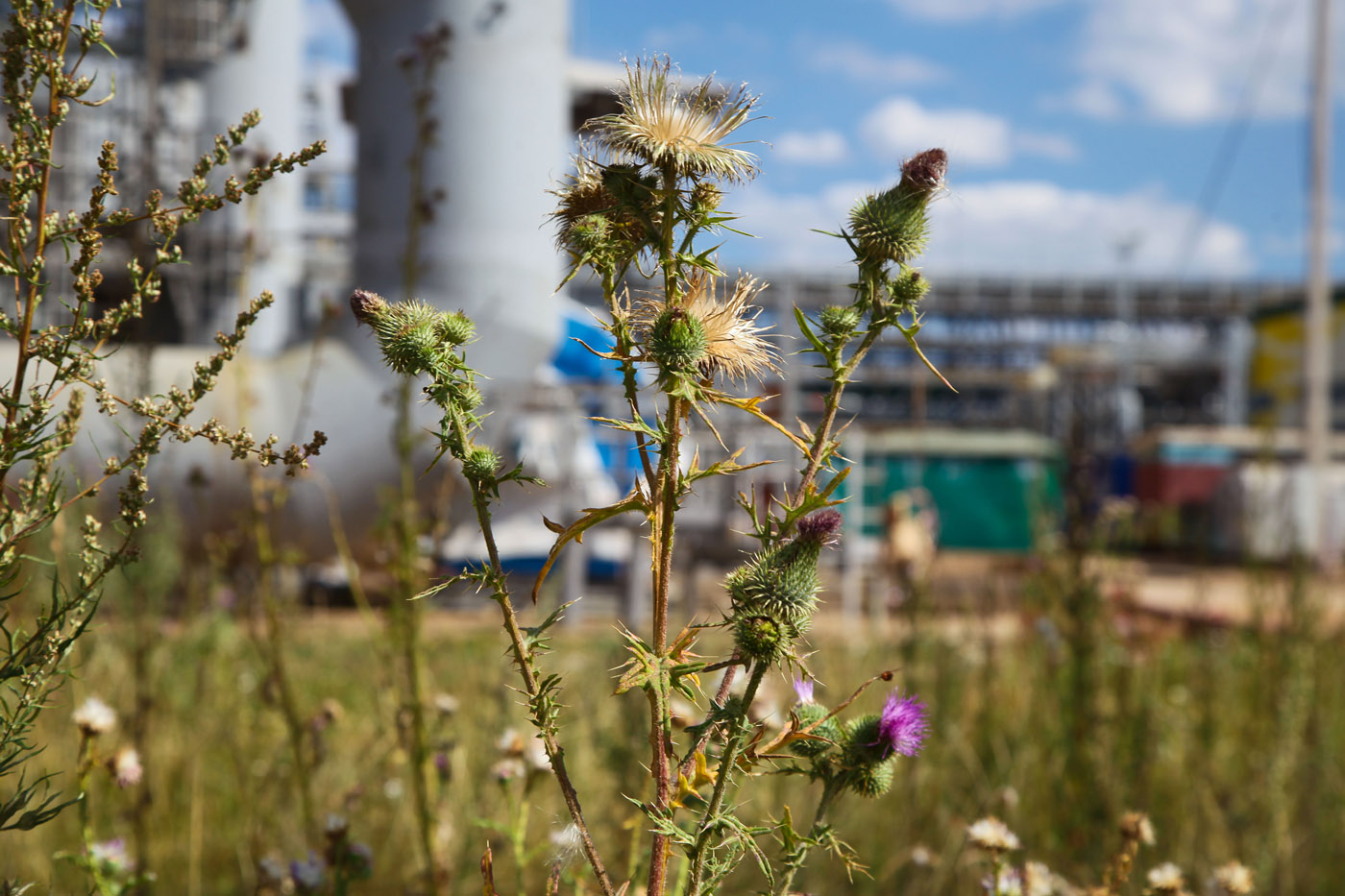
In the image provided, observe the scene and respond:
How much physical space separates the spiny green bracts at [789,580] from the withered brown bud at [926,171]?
350 mm

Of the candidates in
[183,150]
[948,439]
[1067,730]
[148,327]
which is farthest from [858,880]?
[948,439]

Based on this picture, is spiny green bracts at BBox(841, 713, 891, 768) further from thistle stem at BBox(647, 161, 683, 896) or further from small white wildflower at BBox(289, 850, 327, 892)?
small white wildflower at BBox(289, 850, 327, 892)

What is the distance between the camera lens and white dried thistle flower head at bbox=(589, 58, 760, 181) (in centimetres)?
97

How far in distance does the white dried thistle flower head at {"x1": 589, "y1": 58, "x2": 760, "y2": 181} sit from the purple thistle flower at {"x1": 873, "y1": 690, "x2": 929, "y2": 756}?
1.95ft

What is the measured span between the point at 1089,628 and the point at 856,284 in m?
2.40

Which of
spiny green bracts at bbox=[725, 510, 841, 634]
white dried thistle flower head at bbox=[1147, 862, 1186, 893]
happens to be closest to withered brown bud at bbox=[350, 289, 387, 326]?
spiny green bracts at bbox=[725, 510, 841, 634]

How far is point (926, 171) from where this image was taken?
3.57 ft

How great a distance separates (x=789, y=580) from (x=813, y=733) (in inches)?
8.4

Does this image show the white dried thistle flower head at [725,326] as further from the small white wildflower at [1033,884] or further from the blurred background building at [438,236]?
the small white wildflower at [1033,884]

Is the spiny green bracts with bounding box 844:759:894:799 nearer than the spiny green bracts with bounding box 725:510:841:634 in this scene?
No

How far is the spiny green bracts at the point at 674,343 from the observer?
0.96m

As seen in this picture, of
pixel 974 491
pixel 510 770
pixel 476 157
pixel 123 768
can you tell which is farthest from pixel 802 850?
pixel 974 491

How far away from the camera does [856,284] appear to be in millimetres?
1079

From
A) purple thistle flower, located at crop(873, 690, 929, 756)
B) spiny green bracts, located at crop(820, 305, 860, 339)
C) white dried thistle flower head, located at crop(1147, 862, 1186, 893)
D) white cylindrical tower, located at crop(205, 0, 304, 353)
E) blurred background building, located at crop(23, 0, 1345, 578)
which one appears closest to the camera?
spiny green bracts, located at crop(820, 305, 860, 339)
